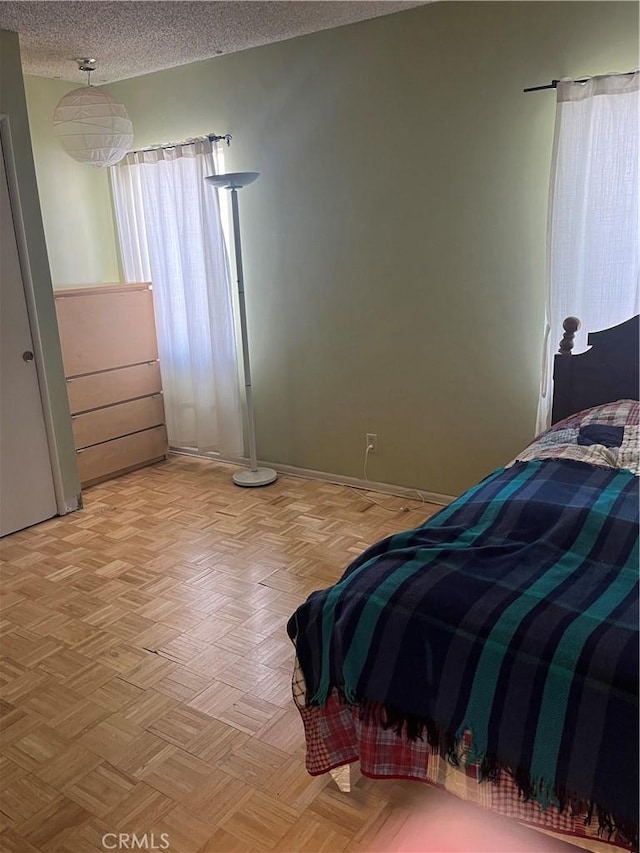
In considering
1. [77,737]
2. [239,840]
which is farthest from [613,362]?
[77,737]

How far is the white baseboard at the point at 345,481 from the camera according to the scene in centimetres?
A: 368

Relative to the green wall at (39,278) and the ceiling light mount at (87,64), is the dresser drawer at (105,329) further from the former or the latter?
the ceiling light mount at (87,64)

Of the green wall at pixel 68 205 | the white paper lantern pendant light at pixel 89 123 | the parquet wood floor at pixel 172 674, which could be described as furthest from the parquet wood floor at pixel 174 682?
the white paper lantern pendant light at pixel 89 123

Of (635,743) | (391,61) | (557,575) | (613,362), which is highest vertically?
(391,61)

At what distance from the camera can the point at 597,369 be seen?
292 cm

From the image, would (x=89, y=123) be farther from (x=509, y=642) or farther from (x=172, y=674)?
(x=509, y=642)

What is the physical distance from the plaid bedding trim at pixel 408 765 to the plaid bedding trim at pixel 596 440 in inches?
46.2

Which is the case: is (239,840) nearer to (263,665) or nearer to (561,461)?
(263,665)

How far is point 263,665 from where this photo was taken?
231 centimetres

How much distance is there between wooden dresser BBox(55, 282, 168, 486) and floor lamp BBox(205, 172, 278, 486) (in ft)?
2.32

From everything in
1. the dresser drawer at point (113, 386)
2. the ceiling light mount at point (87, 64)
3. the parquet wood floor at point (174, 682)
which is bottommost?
the parquet wood floor at point (174, 682)

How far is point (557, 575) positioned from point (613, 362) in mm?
1550

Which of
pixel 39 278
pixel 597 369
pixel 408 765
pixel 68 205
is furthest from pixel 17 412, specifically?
pixel 597 369

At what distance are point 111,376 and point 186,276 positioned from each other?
30.6 inches
